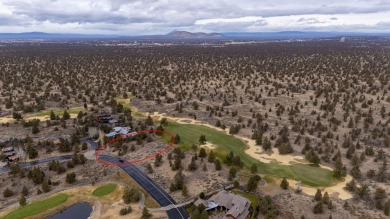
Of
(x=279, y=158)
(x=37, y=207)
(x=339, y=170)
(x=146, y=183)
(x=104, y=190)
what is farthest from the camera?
(x=279, y=158)

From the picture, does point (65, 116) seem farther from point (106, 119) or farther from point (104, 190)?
point (104, 190)

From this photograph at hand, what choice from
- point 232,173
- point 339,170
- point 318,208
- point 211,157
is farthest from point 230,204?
point 339,170

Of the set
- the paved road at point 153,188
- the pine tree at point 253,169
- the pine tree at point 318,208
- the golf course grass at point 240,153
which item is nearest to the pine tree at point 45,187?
the paved road at point 153,188

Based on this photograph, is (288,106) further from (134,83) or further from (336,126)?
(134,83)

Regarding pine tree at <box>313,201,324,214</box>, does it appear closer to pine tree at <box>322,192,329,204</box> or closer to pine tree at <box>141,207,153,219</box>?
pine tree at <box>322,192,329,204</box>

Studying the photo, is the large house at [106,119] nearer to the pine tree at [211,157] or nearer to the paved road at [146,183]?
the paved road at [146,183]

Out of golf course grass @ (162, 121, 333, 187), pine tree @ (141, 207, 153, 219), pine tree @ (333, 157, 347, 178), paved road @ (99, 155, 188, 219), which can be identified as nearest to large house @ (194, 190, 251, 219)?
paved road @ (99, 155, 188, 219)
